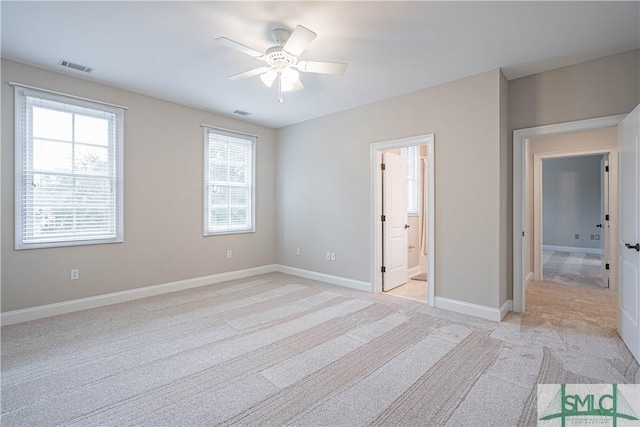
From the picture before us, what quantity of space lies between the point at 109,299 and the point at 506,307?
486 cm

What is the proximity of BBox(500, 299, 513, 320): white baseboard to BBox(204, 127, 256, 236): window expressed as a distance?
4001 mm

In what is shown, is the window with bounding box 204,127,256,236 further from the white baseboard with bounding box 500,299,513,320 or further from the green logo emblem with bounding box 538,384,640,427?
the green logo emblem with bounding box 538,384,640,427

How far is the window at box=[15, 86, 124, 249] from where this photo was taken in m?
3.26

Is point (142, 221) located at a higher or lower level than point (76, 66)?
lower

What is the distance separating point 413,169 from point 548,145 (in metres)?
2.13

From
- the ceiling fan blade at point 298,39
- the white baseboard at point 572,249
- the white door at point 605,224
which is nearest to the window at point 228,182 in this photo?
the ceiling fan blade at point 298,39

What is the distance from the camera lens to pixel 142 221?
4.15m

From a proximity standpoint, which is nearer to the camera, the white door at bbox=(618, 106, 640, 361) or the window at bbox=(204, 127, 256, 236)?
the white door at bbox=(618, 106, 640, 361)

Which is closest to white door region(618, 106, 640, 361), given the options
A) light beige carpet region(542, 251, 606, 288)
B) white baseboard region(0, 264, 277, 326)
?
light beige carpet region(542, 251, 606, 288)

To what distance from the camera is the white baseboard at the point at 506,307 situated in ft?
11.0

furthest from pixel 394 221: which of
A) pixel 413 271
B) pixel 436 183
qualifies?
pixel 413 271

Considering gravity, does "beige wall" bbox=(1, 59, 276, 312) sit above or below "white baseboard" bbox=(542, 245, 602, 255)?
above

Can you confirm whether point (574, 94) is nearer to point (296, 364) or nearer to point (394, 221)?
point (394, 221)

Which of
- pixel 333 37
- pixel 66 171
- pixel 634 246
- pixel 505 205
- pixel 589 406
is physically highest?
pixel 333 37
